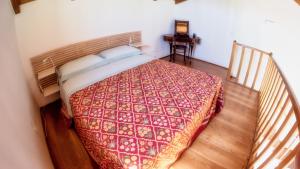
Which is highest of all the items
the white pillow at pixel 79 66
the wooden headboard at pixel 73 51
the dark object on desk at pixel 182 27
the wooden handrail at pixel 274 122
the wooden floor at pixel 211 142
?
the dark object on desk at pixel 182 27

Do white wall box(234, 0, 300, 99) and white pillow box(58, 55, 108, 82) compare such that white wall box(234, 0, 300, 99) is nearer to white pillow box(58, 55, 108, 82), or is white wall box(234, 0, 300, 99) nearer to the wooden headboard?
the wooden headboard

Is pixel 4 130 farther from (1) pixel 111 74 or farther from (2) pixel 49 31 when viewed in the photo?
(2) pixel 49 31

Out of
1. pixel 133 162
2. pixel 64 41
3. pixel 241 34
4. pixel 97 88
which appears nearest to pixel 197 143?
pixel 133 162

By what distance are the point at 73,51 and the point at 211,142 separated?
97.0 inches

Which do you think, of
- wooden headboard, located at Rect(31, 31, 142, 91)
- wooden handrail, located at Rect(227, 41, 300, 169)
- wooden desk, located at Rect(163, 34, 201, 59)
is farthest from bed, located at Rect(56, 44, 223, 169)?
wooden desk, located at Rect(163, 34, 201, 59)

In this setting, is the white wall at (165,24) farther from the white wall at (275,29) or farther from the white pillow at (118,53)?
the white pillow at (118,53)

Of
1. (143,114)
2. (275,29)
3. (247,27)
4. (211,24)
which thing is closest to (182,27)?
(211,24)

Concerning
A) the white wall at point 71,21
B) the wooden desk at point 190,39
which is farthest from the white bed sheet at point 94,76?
the wooden desk at point 190,39

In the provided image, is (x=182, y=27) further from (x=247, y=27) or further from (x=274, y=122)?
(x=274, y=122)

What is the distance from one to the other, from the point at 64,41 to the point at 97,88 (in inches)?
40.7

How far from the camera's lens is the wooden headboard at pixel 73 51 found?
257 cm

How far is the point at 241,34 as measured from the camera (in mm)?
3906

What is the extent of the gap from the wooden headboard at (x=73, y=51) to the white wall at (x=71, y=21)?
7cm

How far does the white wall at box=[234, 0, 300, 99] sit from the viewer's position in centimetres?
313
